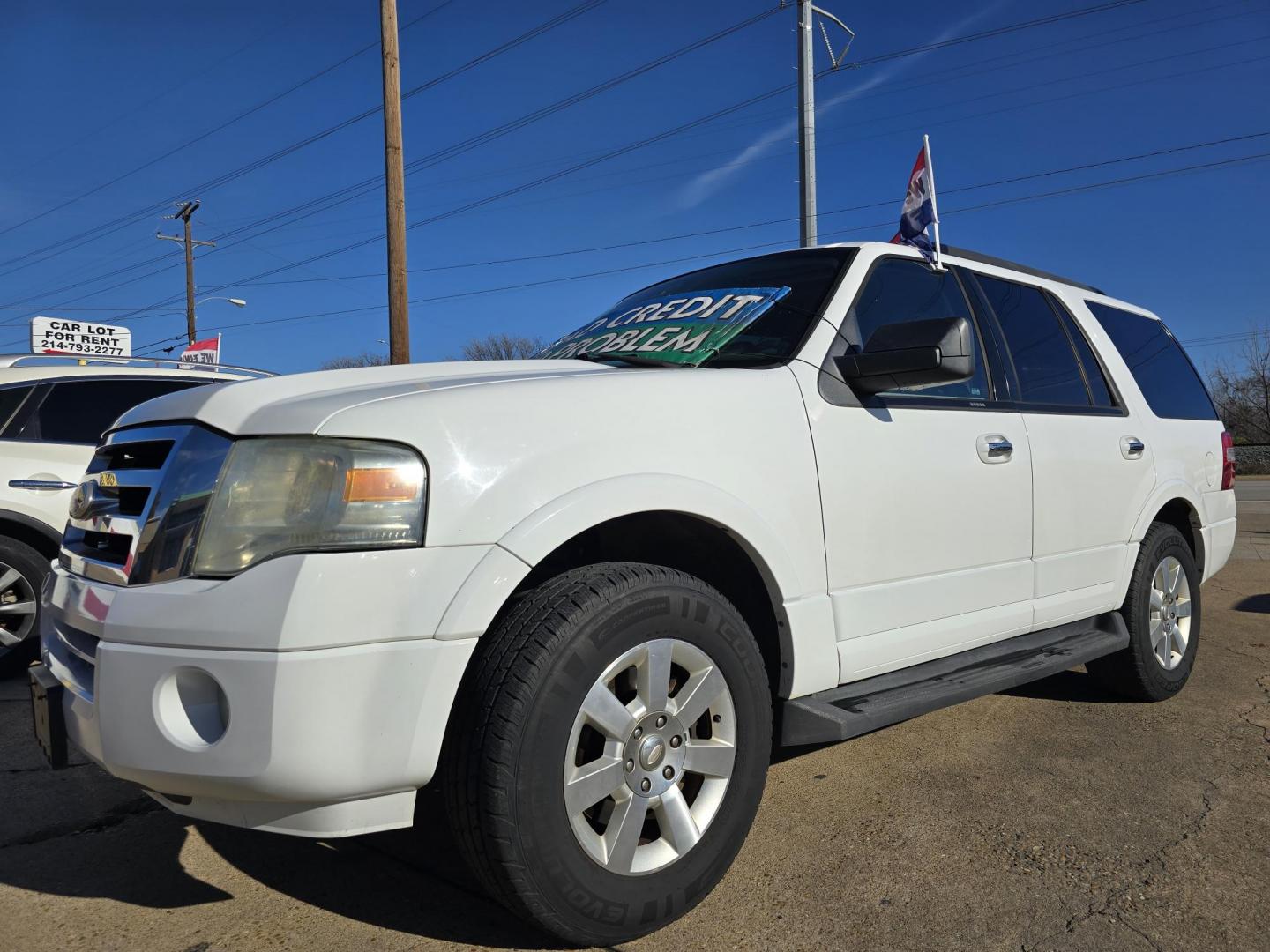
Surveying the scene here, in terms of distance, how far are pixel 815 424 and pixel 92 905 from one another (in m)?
2.30

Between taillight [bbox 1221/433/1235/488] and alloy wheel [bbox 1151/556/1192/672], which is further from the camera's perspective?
taillight [bbox 1221/433/1235/488]

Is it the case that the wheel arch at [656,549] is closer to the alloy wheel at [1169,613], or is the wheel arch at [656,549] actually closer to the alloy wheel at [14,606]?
the alloy wheel at [1169,613]

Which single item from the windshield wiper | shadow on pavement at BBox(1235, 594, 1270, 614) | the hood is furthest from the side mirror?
shadow on pavement at BBox(1235, 594, 1270, 614)

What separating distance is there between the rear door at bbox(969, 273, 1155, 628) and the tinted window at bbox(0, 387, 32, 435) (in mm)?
4885

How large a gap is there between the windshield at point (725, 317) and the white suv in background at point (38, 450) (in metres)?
3.03

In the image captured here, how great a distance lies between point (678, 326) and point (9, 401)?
401cm

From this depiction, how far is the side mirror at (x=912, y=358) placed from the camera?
8.76 feet

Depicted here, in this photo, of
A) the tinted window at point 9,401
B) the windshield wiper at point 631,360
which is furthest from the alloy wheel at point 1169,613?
the tinted window at point 9,401

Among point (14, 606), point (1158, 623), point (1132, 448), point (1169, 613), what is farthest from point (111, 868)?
point (1169, 613)

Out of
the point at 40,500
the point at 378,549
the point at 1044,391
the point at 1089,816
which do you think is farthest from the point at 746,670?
Answer: the point at 40,500

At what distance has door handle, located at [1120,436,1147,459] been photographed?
3.99 m

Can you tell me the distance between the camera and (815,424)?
2680mm

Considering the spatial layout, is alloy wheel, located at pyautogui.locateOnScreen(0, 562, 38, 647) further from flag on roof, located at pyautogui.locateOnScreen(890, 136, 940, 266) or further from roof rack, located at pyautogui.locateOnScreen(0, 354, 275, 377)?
flag on roof, located at pyautogui.locateOnScreen(890, 136, 940, 266)

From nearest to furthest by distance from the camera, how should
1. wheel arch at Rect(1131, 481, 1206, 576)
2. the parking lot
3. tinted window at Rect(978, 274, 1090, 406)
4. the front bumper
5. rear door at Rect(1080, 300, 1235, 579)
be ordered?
the front bumper < the parking lot < tinted window at Rect(978, 274, 1090, 406) < wheel arch at Rect(1131, 481, 1206, 576) < rear door at Rect(1080, 300, 1235, 579)
